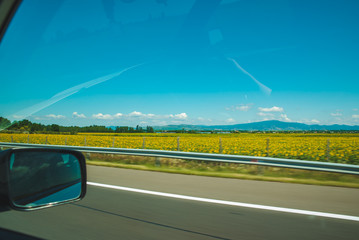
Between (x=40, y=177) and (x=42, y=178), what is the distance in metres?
0.02

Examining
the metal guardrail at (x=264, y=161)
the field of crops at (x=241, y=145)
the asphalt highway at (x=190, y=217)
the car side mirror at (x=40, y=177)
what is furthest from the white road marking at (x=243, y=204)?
the field of crops at (x=241, y=145)

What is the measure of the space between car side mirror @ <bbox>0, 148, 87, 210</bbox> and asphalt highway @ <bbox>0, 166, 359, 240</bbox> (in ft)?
3.29

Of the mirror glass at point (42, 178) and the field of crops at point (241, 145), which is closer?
the mirror glass at point (42, 178)

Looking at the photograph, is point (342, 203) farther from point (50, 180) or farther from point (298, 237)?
point (50, 180)

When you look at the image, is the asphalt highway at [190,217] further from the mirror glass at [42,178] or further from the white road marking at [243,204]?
the mirror glass at [42,178]

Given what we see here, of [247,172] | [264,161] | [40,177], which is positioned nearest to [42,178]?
[40,177]

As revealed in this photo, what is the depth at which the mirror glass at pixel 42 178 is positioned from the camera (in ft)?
5.13

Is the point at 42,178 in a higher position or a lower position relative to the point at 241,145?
higher

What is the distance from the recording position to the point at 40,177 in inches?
67.4

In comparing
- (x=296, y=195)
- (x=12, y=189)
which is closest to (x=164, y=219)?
(x=12, y=189)

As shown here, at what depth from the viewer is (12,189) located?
4.96 ft

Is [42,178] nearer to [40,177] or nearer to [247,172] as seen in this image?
[40,177]

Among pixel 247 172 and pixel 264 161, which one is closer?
pixel 264 161

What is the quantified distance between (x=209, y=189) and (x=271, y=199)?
1361 millimetres
